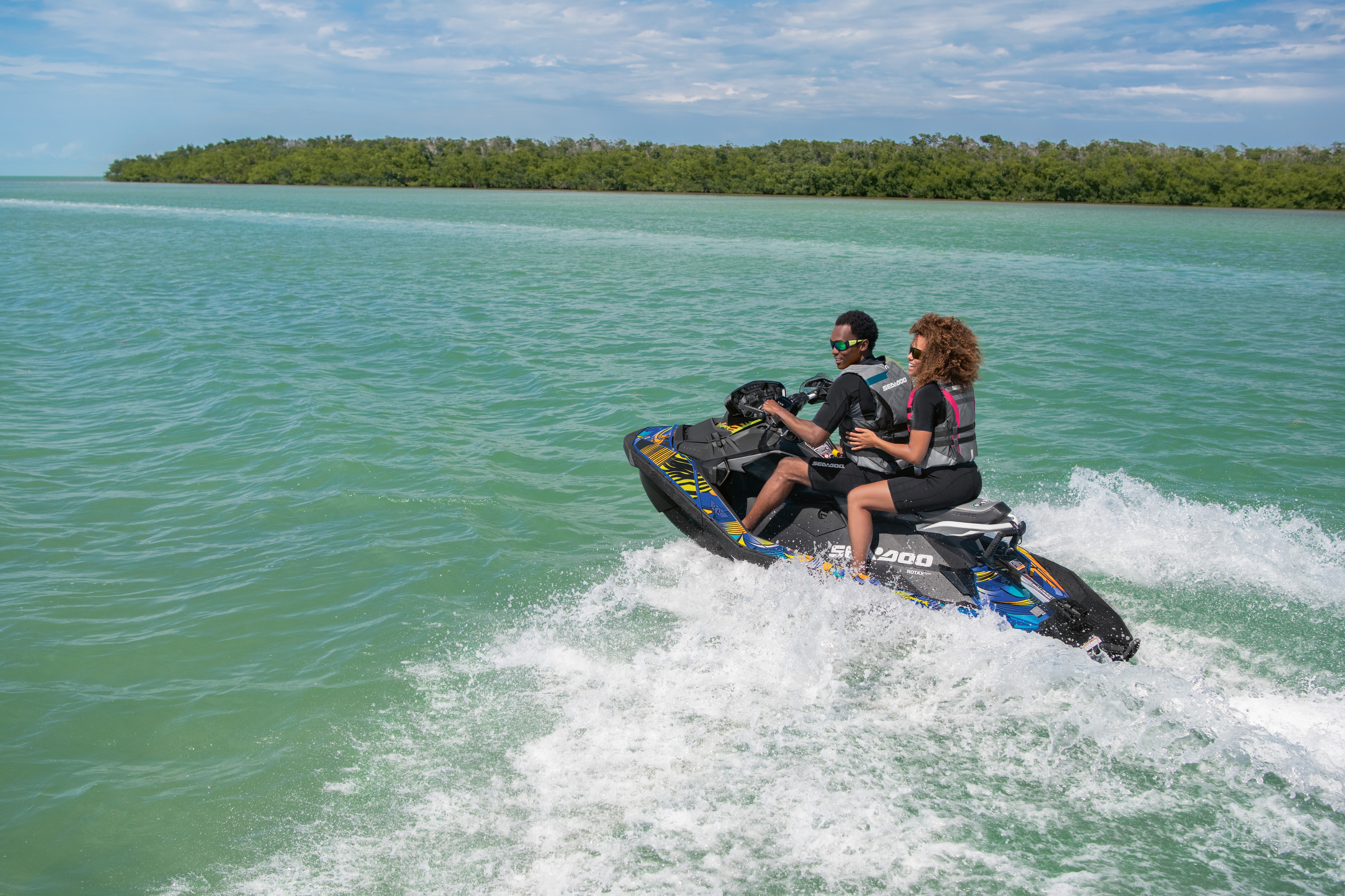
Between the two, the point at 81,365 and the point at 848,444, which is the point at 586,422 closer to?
the point at 848,444

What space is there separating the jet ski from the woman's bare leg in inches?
2.5

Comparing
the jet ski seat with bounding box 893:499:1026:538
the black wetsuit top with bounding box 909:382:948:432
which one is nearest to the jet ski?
the jet ski seat with bounding box 893:499:1026:538

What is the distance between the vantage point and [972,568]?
486 centimetres

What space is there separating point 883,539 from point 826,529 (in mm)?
510

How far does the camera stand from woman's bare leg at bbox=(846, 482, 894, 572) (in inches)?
194

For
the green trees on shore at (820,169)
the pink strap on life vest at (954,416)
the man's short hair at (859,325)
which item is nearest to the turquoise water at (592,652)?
the pink strap on life vest at (954,416)

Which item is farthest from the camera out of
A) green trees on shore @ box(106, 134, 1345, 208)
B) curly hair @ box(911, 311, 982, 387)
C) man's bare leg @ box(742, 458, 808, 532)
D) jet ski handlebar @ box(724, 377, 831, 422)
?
green trees on shore @ box(106, 134, 1345, 208)

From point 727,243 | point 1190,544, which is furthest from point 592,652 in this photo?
point 727,243

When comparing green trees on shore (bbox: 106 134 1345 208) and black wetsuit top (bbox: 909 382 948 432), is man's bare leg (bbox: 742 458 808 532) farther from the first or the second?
green trees on shore (bbox: 106 134 1345 208)

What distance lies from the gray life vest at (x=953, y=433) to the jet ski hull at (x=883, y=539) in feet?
0.99

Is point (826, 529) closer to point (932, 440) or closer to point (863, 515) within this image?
point (863, 515)

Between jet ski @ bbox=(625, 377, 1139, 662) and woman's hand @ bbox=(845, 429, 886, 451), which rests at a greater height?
woman's hand @ bbox=(845, 429, 886, 451)

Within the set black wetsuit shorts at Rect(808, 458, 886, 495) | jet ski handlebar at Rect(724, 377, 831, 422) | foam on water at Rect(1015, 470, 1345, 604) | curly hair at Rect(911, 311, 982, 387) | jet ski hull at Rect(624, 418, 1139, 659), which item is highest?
curly hair at Rect(911, 311, 982, 387)

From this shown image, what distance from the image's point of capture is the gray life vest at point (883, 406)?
16.1ft
